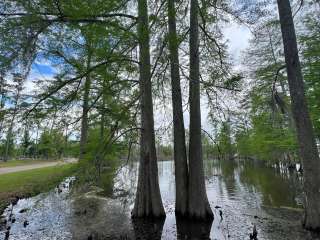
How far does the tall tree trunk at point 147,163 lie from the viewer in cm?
871

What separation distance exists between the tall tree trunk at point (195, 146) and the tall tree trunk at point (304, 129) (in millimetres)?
2724

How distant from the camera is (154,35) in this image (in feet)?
21.5

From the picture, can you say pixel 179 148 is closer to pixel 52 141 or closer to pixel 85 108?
pixel 85 108

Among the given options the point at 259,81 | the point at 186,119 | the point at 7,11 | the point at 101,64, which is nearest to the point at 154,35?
the point at 101,64

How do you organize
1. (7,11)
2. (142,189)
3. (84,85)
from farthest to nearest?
(142,189)
(84,85)
(7,11)

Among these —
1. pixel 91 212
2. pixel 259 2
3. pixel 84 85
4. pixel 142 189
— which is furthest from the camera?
pixel 91 212

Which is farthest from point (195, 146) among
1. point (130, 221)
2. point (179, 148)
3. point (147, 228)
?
point (130, 221)

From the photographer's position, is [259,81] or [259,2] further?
[259,81]

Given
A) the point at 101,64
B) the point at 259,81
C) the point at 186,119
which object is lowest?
the point at 186,119

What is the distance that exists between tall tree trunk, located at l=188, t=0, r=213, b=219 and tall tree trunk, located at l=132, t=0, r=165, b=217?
3.85ft

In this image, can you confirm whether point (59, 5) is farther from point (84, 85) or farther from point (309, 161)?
point (309, 161)

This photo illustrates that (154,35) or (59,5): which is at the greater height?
(59,5)

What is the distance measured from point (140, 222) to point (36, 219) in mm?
3545

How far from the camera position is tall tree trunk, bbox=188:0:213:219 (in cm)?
866
